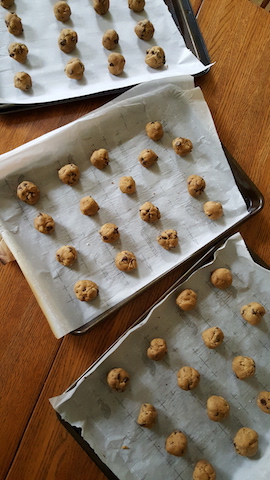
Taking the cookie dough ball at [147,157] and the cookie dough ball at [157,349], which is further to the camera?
the cookie dough ball at [147,157]

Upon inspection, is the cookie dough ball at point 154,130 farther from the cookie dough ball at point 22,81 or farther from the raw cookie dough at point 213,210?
the cookie dough ball at point 22,81

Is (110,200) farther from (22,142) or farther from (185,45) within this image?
(185,45)

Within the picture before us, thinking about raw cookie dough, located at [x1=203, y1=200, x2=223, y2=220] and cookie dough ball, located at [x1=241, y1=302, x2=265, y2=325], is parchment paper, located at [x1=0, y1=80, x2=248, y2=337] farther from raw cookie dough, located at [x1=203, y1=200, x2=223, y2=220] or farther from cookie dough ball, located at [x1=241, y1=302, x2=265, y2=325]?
cookie dough ball, located at [x1=241, y1=302, x2=265, y2=325]

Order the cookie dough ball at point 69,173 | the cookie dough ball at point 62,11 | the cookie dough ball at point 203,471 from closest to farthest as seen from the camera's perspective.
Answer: the cookie dough ball at point 203,471 < the cookie dough ball at point 69,173 < the cookie dough ball at point 62,11

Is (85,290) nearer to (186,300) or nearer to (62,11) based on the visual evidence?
(186,300)

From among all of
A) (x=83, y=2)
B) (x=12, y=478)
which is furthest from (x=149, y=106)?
(x=12, y=478)

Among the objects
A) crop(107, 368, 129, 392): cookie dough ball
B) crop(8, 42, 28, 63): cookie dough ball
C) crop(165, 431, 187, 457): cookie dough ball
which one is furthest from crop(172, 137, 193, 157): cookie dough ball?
crop(165, 431, 187, 457): cookie dough ball

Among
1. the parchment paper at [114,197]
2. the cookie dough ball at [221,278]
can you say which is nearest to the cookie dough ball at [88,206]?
the parchment paper at [114,197]
